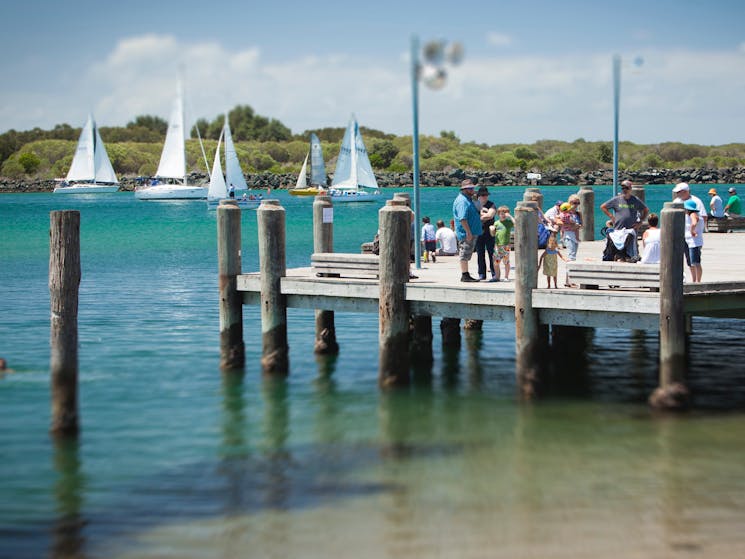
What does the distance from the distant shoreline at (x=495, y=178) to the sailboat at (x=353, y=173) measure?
59628 mm

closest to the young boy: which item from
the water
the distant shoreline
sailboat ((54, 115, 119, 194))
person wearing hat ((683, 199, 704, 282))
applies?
the water

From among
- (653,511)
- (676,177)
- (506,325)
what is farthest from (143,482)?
(676,177)

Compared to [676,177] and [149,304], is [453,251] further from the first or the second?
[676,177]

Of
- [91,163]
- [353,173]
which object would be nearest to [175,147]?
[353,173]

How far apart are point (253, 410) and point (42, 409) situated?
3416 millimetres

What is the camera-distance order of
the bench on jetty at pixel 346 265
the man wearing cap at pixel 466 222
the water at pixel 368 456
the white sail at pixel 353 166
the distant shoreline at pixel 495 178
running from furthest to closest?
the distant shoreline at pixel 495 178, the white sail at pixel 353 166, the bench on jetty at pixel 346 265, the man wearing cap at pixel 466 222, the water at pixel 368 456

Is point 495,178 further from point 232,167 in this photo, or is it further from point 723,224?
point 723,224

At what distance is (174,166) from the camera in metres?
102

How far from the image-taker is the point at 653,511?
12344 millimetres

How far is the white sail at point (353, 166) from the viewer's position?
85.4m

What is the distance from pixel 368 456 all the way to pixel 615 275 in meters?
4.14

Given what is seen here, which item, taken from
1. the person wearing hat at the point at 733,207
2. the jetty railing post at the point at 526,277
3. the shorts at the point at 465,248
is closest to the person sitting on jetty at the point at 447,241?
the shorts at the point at 465,248

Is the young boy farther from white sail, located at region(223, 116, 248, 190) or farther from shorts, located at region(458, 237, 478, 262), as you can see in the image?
white sail, located at region(223, 116, 248, 190)

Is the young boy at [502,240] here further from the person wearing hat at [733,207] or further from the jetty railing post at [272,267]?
the person wearing hat at [733,207]
